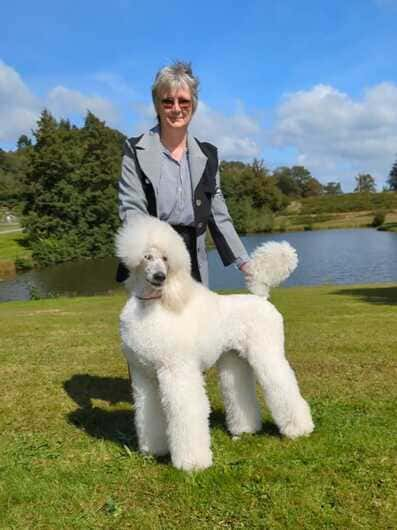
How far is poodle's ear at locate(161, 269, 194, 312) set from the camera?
349 centimetres

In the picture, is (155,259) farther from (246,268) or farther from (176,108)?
(176,108)

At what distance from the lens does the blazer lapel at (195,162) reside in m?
4.05

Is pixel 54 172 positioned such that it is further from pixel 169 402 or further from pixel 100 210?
pixel 169 402

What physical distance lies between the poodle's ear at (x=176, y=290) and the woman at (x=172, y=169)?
1.99 ft

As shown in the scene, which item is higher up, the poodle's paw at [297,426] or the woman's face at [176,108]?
the woman's face at [176,108]

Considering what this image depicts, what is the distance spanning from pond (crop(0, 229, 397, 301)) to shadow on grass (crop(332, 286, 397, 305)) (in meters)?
7.03

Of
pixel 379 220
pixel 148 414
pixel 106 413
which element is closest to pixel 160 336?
pixel 148 414

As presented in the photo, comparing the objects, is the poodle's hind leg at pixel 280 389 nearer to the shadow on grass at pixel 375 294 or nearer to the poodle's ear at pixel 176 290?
the poodle's ear at pixel 176 290

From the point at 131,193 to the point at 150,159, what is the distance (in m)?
0.31

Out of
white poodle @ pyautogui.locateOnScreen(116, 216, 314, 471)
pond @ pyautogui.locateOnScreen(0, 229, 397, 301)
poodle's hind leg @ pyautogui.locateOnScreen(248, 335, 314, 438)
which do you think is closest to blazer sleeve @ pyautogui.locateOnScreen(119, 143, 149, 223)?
white poodle @ pyautogui.locateOnScreen(116, 216, 314, 471)

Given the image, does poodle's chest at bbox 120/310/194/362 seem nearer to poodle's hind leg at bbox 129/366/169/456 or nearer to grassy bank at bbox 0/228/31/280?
poodle's hind leg at bbox 129/366/169/456

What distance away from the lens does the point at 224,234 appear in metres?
4.42

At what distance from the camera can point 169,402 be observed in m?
3.59

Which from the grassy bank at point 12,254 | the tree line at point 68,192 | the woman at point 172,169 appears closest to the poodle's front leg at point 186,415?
the woman at point 172,169
